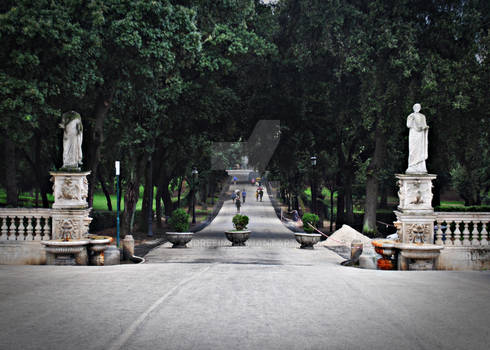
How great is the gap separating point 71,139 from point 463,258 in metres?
11.1

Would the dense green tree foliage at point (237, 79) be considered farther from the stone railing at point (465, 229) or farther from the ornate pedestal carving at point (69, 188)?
the ornate pedestal carving at point (69, 188)

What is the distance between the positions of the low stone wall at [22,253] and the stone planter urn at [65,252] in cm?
20

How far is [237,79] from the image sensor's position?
113 ft

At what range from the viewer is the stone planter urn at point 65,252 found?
15.0 meters

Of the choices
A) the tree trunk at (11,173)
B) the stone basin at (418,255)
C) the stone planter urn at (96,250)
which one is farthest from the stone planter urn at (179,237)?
the stone basin at (418,255)

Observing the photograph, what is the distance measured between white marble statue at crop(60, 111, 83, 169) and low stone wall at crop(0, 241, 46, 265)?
7.60ft

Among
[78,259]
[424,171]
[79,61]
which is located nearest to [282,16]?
[79,61]

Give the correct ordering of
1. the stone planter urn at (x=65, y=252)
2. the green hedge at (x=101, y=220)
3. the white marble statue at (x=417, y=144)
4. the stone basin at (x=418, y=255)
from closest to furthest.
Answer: the stone planter urn at (x=65, y=252)
the stone basin at (x=418, y=255)
the white marble statue at (x=417, y=144)
the green hedge at (x=101, y=220)

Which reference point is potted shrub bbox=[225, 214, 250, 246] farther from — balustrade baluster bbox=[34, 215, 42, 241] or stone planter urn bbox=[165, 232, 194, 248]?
→ balustrade baluster bbox=[34, 215, 42, 241]

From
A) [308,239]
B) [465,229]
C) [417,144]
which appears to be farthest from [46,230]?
[308,239]

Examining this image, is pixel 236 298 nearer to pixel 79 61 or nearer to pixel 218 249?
pixel 79 61

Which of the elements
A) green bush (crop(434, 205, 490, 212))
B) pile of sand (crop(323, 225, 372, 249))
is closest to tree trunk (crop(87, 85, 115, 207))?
pile of sand (crop(323, 225, 372, 249))

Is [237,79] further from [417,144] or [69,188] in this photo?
[69,188]

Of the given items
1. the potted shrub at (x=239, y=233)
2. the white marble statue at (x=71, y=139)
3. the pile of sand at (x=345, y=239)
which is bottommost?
the pile of sand at (x=345, y=239)
